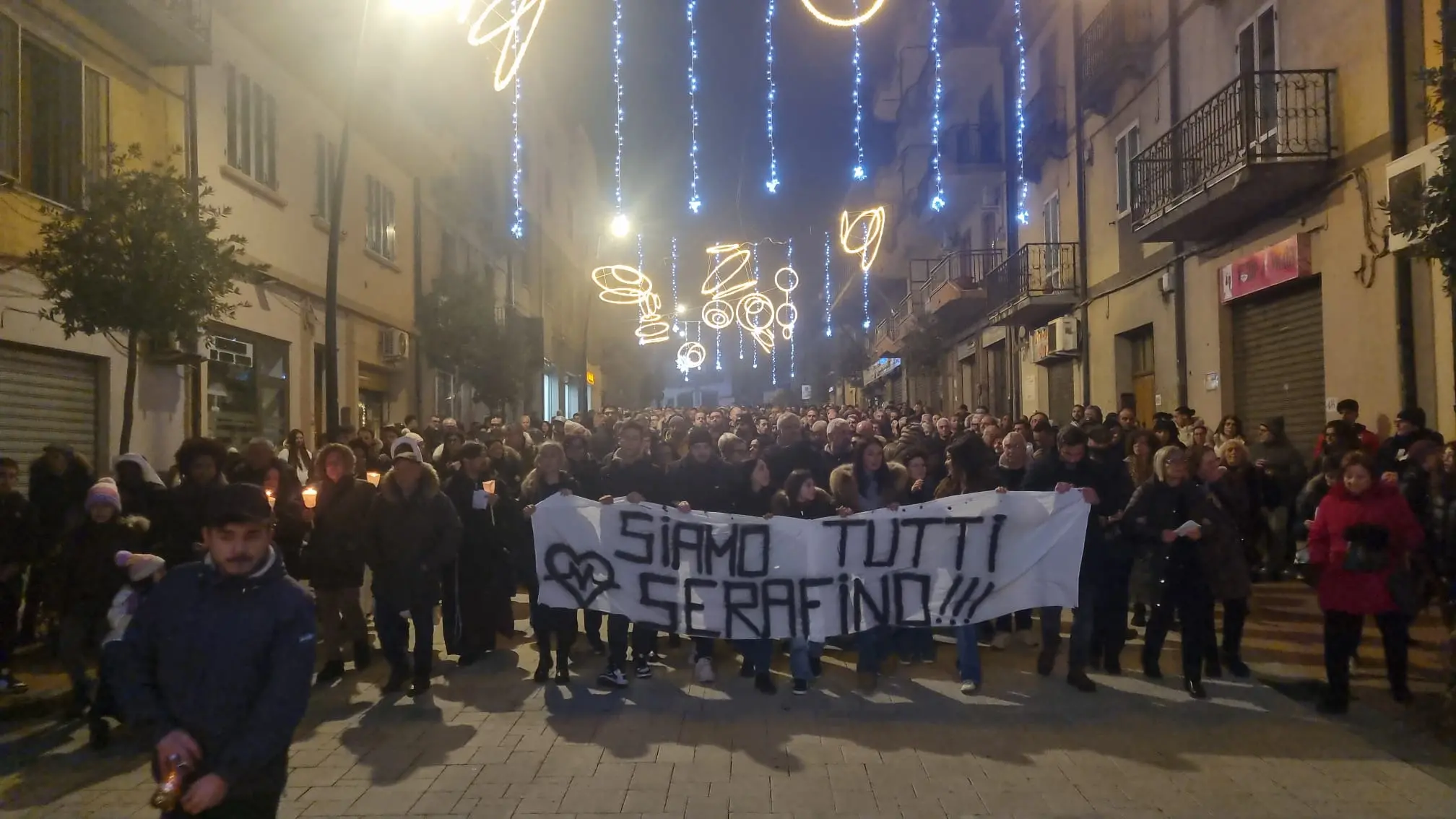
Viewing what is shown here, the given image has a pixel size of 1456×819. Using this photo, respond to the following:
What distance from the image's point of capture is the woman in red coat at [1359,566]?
684 cm

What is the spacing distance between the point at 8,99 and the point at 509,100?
2493cm

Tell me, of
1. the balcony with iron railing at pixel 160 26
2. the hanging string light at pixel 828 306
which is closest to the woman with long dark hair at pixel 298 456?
the balcony with iron railing at pixel 160 26

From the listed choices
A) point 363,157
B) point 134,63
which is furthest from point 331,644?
point 363,157

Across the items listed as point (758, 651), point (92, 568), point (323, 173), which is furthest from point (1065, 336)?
point (92, 568)

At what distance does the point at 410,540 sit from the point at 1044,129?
1854cm

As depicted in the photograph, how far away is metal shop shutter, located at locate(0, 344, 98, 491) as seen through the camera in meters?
11.6

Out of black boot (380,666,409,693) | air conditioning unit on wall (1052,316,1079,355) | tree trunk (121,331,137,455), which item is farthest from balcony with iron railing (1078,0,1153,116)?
black boot (380,666,409,693)

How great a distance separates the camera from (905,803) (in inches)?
213

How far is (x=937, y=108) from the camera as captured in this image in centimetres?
3028

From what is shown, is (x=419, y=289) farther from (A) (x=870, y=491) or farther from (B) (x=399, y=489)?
(A) (x=870, y=491)

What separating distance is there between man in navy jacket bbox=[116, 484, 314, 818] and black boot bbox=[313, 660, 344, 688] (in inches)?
202

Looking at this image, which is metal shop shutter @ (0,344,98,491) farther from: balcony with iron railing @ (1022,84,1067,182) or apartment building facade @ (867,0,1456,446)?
balcony with iron railing @ (1022,84,1067,182)

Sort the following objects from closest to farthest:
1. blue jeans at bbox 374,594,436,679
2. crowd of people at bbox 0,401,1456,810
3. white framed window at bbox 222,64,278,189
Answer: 1. crowd of people at bbox 0,401,1456,810
2. blue jeans at bbox 374,594,436,679
3. white framed window at bbox 222,64,278,189

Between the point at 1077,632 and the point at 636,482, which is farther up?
the point at 636,482
